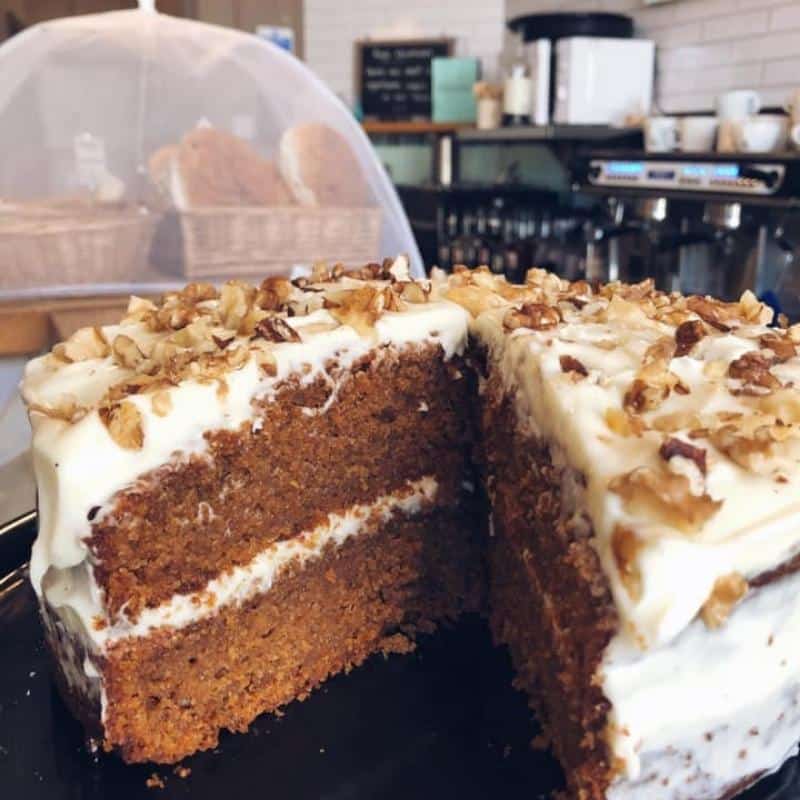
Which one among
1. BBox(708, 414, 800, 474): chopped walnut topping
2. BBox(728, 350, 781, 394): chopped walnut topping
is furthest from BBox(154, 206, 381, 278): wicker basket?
BBox(708, 414, 800, 474): chopped walnut topping

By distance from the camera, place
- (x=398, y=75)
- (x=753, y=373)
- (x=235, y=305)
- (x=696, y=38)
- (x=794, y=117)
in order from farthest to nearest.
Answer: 1. (x=398, y=75)
2. (x=696, y=38)
3. (x=794, y=117)
4. (x=235, y=305)
5. (x=753, y=373)

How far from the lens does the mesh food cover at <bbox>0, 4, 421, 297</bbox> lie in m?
2.37

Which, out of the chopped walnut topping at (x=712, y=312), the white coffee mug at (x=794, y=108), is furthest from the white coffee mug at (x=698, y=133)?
the chopped walnut topping at (x=712, y=312)

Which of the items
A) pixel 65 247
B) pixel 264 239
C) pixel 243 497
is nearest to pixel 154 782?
pixel 243 497

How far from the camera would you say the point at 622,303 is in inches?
59.1

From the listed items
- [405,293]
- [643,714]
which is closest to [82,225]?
[405,293]

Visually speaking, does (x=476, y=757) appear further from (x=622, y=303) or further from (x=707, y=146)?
(x=707, y=146)

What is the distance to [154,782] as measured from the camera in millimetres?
1276

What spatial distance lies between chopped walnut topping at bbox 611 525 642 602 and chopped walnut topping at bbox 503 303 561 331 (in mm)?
474

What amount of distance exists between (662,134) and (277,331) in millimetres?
2409

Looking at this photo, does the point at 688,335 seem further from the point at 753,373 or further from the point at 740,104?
the point at 740,104

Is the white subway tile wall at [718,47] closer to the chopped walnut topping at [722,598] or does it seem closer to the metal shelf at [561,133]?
the metal shelf at [561,133]

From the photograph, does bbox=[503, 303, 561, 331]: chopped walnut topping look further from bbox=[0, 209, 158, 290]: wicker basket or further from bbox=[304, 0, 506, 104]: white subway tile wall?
bbox=[304, 0, 506, 104]: white subway tile wall

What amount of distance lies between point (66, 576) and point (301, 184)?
1529 mm
